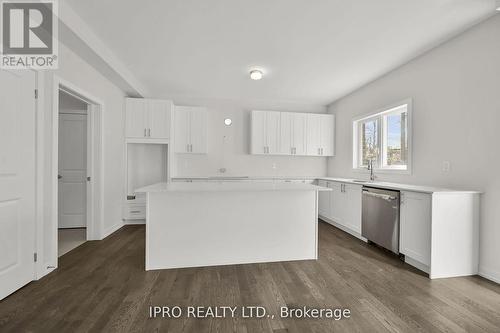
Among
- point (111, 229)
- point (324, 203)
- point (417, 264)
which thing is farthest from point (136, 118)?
point (417, 264)

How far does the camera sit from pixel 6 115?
6.31ft

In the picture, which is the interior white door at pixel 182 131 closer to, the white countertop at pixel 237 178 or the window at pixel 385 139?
the white countertop at pixel 237 178

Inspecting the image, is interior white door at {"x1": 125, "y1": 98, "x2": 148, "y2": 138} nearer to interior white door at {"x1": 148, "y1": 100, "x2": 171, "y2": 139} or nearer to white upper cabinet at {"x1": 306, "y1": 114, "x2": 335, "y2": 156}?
interior white door at {"x1": 148, "y1": 100, "x2": 171, "y2": 139}

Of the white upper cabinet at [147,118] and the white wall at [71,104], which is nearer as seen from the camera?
the white wall at [71,104]

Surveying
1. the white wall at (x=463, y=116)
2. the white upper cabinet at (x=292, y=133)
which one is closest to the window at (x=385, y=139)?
the white wall at (x=463, y=116)

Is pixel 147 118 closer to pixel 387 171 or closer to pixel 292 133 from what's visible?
pixel 292 133

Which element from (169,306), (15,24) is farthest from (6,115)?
(169,306)

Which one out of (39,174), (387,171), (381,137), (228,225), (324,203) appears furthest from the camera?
(324,203)

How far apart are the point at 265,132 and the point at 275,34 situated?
2558mm

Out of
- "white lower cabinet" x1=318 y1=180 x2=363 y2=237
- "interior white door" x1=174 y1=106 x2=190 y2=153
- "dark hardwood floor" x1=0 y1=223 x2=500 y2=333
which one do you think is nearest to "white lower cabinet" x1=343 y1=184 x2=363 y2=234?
"white lower cabinet" x1=318 y1=180 x2=363 y2=237

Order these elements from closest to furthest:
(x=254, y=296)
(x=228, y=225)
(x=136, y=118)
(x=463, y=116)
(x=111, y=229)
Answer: (x=254, y=296), (x=463, y=116), (x=228, y=225), (x=111, y=229), (x=136, y=118)

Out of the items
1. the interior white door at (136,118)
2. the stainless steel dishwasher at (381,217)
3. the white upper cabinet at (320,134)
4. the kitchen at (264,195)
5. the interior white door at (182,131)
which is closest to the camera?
the kitchen at (264,195)

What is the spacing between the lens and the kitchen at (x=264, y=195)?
188 centimetres

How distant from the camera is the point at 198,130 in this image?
482cm
